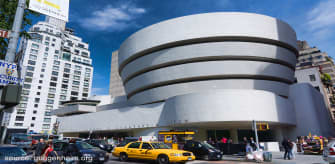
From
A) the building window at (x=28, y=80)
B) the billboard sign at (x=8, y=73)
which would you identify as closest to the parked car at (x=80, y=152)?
the billboard sign at (x=8, y=73)

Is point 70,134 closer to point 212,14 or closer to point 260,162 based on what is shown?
point 212,14

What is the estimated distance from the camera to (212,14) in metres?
34.1

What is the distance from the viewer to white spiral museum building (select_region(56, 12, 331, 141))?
1195 inches

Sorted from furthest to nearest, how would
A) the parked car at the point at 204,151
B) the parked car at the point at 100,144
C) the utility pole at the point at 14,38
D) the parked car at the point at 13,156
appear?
the parked car at the point at 100,144
the parked car at the point at 204,151
the parked car at the point at 13,156
the utility pole at the point at 14,38

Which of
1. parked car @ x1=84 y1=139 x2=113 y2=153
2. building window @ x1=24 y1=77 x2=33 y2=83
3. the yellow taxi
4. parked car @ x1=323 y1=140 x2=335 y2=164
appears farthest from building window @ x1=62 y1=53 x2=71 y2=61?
parked car @ x1=323 y1=140 x2=335 y2=164

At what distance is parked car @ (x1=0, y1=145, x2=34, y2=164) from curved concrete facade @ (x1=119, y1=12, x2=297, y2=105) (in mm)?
27050

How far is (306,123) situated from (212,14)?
22856 millimetres

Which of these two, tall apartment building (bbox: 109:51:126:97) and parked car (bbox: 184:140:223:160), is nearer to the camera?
parked car (bbox: 184:140:223:160)

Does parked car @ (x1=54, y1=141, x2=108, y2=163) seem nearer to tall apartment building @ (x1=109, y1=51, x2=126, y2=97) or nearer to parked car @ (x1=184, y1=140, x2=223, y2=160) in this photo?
parked car @ (x1=184, y1=140, x2=223, y2=160)

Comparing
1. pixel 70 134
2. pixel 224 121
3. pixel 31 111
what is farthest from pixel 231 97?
pixel 31 111

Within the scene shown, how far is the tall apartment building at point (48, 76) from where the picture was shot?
226ft

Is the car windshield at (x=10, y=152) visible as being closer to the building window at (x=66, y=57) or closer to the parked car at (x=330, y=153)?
the parked car at (x=330, y=153)

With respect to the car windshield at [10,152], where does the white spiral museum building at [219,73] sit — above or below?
above

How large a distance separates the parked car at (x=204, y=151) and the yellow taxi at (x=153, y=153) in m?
2.17
